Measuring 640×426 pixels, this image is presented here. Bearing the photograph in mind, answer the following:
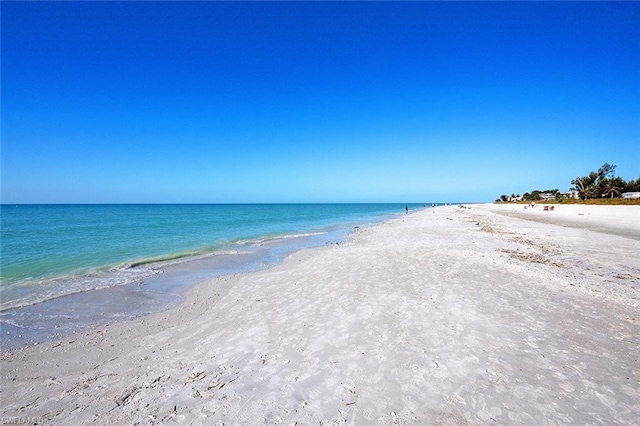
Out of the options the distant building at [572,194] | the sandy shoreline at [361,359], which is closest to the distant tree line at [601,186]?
the distant building at [572,194]

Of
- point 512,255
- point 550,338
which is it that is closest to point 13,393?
point 550,338

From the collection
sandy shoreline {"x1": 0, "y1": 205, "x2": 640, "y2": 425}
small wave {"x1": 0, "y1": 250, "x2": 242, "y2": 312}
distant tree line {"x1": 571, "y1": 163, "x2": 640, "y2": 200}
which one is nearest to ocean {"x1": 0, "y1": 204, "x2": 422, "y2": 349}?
small wave {"x1": 0, "y1": 250, "x2": 242, "y2": 312}

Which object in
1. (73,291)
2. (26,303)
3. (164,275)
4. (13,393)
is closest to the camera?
(13,393)

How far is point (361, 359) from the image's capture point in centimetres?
494

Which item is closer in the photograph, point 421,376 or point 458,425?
point 458,425

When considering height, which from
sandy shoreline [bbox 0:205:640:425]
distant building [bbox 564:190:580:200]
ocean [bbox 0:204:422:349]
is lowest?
ocean [bbox 0:204:422:349]

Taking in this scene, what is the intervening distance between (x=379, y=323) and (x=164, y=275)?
10.8 m

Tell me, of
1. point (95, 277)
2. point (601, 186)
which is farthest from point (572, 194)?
point (95, 277)

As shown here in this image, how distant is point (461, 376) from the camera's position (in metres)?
4.39

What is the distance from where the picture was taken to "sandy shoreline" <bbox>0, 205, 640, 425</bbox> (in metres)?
3.80

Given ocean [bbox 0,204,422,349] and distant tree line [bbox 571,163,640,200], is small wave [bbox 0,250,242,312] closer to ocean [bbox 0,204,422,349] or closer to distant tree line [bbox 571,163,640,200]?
ocean [bbox 0,204,422,349]

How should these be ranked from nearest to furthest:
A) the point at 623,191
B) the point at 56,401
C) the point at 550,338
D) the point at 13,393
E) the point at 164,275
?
1. the point at 56,401
2. the point at 13,393
3. the point at 550,338
4. the point at 164,275
5. the point at 623,191

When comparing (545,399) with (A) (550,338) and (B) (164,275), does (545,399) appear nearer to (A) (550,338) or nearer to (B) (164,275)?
(A) (550,338)

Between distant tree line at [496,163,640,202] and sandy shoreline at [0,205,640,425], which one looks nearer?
sandy shoreline at [0,205,640,425]
